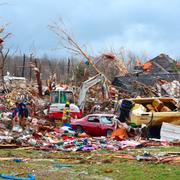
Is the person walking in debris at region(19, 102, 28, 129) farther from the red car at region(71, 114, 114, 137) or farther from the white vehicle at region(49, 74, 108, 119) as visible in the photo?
the white vehicle at region(49, 74, 108, 119)

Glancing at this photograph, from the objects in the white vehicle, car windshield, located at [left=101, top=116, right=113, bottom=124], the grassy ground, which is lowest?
the grassy ground

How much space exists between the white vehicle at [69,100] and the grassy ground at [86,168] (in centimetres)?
1404

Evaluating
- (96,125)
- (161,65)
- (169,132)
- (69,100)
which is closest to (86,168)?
(169,132)

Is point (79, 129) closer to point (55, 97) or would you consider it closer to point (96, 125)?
point (96, 125)

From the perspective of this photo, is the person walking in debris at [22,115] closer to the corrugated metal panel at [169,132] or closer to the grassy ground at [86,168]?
the corrugated metal panel at [169,132]

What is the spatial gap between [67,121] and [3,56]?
544 inches

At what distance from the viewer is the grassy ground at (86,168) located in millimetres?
12206

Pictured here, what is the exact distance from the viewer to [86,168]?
13555 mm

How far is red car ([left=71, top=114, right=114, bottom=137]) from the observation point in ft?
83.9

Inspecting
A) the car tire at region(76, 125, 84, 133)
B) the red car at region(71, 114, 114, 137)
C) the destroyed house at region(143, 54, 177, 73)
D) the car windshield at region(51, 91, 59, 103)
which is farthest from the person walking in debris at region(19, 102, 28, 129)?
the destroyed house at region(143, 54, 177, 73)

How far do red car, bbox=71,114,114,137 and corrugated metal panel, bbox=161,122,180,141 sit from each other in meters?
2.80

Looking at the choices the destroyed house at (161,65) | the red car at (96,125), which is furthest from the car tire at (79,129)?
the destroyed house at (161,65)

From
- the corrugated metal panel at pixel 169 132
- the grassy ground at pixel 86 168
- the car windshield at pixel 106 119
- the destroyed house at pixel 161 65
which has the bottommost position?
the grassy ground at pixel 86 168

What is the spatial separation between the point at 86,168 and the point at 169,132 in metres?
11.0
